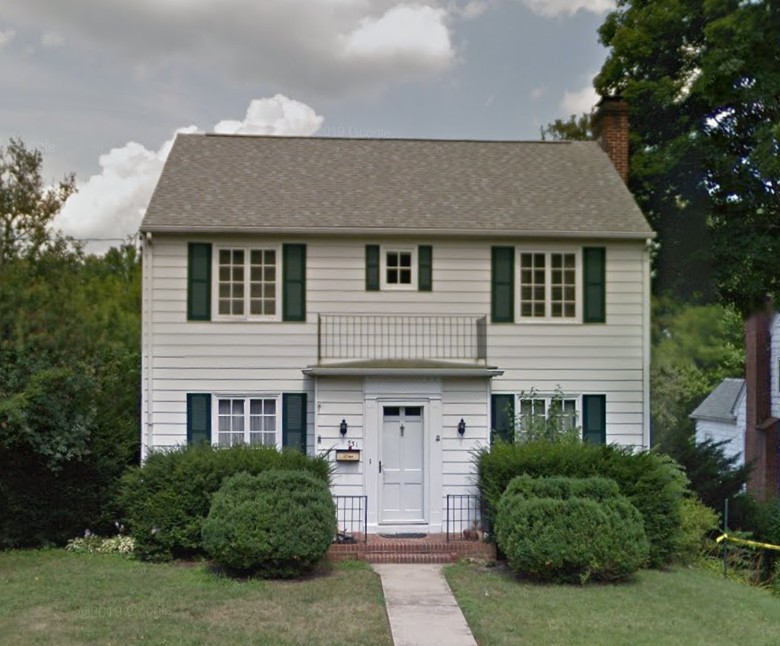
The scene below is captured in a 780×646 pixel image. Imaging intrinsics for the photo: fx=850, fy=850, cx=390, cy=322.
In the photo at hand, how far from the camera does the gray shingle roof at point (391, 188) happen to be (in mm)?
16562

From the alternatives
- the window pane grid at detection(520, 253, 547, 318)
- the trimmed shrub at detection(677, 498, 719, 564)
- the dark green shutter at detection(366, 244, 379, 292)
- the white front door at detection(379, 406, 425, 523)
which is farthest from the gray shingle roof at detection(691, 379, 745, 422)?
the dark green shutter at detection(366, 244, 379, 292)

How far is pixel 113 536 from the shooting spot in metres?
15.8

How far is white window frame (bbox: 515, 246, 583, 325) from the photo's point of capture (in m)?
16.8

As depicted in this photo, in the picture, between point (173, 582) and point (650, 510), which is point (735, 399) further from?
point (173, 582)

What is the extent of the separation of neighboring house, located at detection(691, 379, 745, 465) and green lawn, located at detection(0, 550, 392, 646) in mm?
21952

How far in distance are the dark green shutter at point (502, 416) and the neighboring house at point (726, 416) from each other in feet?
53.7

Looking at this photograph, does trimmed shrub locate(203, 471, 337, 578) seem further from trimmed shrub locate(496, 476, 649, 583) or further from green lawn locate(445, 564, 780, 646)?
trimmed shrub locate(496, 476, 649, 583)

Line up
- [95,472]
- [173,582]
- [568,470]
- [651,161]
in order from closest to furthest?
[173,582], [568,470], [95,472], [651,161]

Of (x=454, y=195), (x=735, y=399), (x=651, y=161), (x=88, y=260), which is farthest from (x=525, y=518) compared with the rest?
(x=735, y=399)

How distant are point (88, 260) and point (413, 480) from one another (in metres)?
7.74

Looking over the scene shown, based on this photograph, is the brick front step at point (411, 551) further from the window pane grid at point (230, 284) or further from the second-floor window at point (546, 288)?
the window pane grid at point (230, 284)

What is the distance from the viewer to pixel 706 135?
2038cm

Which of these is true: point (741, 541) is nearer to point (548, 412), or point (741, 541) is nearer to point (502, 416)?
point (548, 412)

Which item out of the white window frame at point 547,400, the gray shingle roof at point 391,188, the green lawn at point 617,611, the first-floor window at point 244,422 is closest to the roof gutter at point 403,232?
the gray shingle roof at point 391,188
